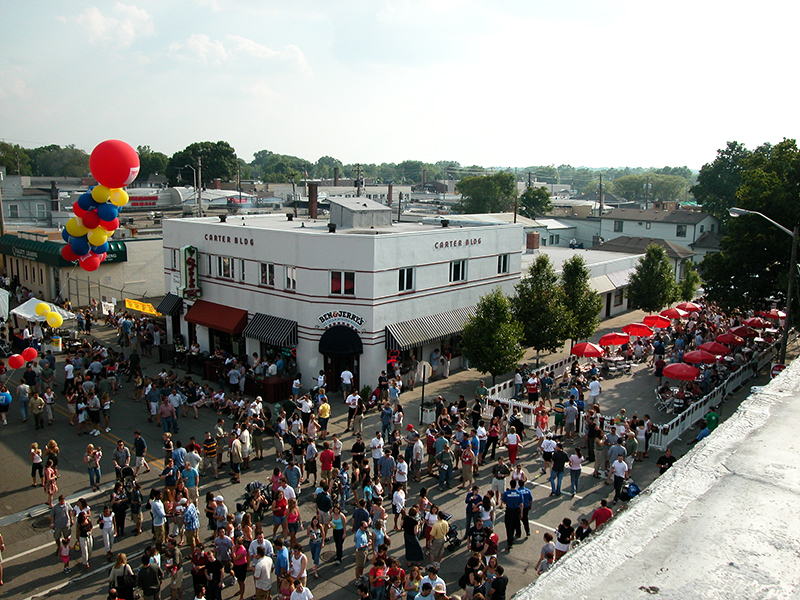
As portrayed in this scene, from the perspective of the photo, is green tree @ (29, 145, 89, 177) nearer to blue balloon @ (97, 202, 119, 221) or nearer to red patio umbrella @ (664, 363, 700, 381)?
blue balloon @ (97, 202, 119, 221)

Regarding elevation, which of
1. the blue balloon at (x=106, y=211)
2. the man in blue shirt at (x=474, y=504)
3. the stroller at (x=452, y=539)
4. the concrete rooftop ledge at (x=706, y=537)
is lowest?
the stroller at (x=452, y=539)

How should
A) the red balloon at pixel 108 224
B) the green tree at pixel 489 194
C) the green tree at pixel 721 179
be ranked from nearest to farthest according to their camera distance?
the red balloon at pixel 108 224 < the green tree at pixel 721 179 < the green tree at pixel 489 194

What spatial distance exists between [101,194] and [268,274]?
954 cm

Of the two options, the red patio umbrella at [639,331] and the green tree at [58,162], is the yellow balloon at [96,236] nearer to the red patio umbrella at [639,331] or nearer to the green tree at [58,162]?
the red patio umbrella at [639,331]

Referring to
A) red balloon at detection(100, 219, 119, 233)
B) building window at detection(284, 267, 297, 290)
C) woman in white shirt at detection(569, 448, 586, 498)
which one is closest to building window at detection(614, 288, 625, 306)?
building window at detection(284, 267, 297, 290)

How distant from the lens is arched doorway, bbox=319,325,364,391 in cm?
2656

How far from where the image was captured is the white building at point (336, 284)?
27.0 meters

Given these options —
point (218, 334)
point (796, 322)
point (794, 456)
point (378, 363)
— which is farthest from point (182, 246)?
point (794, 456)

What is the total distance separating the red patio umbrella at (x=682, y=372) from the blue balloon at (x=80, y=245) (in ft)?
70.9

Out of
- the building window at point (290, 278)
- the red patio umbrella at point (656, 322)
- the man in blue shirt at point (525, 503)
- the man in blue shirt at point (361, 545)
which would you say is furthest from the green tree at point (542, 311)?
the man in blue shirt at point (361, 545)

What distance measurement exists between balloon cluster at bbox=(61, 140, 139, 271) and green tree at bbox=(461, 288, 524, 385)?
46.8ft

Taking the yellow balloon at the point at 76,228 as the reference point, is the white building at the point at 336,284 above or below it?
below

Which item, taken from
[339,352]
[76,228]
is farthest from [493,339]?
[76,228]

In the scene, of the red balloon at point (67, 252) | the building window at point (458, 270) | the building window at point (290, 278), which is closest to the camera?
the red balloon at point (67, 252)
